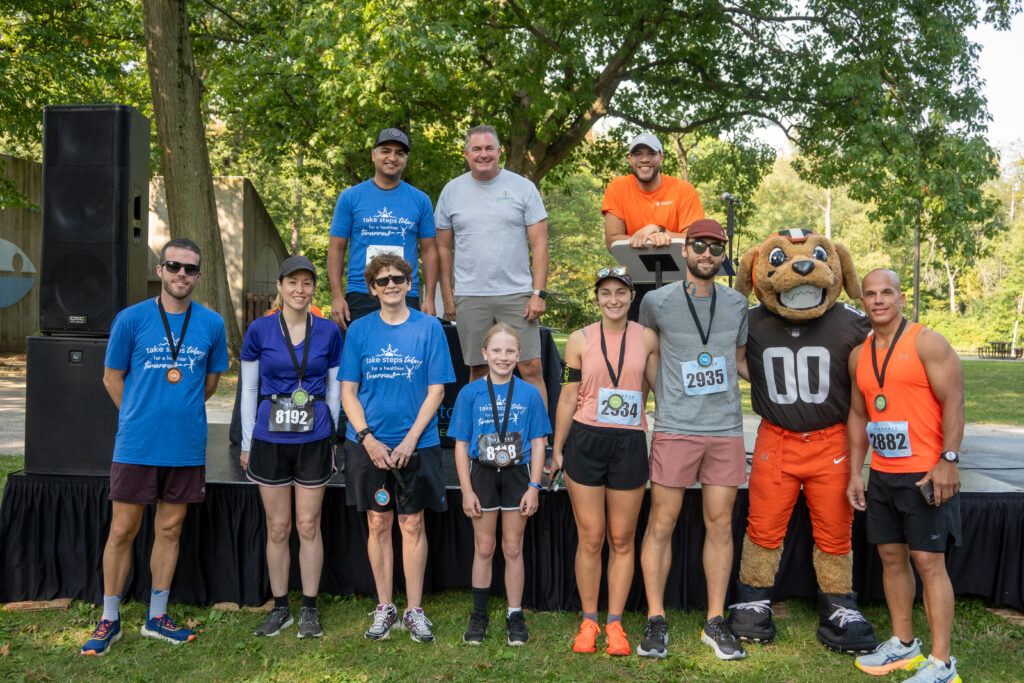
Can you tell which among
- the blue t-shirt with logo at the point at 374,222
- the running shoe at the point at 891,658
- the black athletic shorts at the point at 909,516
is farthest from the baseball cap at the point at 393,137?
the running shoe at the point at 891,658

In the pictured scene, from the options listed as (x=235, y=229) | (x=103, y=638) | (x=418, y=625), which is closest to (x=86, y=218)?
(x=103, y=638)

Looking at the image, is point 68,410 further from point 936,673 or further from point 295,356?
point 936,673

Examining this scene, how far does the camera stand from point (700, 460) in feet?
11.0

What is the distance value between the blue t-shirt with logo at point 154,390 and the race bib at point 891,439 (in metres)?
2.84

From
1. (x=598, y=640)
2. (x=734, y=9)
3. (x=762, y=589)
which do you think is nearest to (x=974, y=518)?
(x=762, y=589)

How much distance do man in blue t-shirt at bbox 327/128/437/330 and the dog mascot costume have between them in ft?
5.56

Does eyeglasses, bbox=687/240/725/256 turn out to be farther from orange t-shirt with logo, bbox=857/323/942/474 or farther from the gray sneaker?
the gray sneaker

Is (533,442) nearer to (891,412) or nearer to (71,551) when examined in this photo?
(891,412)

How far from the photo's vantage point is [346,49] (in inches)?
410

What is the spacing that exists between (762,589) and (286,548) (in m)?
2.18

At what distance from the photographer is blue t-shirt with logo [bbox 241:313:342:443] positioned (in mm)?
3391

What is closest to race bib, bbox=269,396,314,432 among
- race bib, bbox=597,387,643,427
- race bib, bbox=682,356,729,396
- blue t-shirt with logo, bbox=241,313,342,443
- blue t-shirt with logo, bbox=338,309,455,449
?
blue t-shirt with logo, bbox=241,313,342,443

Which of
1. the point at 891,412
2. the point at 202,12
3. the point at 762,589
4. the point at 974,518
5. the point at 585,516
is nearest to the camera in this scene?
the point at 891,412

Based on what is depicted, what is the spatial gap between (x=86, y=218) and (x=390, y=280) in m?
1.73
